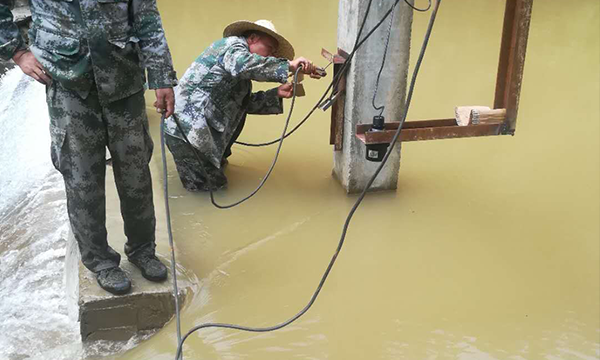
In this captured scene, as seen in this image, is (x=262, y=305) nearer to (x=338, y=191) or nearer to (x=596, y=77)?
(x=338, y=191)

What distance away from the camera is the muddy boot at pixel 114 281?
284 centimetres

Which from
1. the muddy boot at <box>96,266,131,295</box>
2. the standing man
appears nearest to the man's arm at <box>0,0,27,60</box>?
the muddy boot at <box>96,266,131,295</box>

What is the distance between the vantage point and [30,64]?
8.28 feet

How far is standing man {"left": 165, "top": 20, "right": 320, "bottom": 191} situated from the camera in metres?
3.76

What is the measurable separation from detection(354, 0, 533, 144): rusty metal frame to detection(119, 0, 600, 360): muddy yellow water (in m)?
0.65

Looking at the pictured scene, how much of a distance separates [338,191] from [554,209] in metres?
1.43

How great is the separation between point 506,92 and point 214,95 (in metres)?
1.80

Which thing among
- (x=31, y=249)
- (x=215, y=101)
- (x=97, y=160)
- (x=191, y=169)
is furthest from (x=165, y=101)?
(x=31, y=249)

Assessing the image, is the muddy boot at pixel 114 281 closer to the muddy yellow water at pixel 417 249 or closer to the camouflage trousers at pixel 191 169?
the muddy yellow water at pixel 417 249

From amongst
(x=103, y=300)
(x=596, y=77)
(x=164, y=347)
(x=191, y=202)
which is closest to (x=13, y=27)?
(x=103, y=300)

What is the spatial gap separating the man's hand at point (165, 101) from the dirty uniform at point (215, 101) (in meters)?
1.03

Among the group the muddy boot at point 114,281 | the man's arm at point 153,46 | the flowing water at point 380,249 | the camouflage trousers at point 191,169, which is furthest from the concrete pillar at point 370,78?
the muddy boot at point 114,281

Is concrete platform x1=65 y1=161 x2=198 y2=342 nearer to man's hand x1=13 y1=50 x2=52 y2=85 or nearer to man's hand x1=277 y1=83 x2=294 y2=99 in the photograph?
man's hand x1=13 y1=50 x2=52 y2=85

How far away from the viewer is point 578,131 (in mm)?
5457
